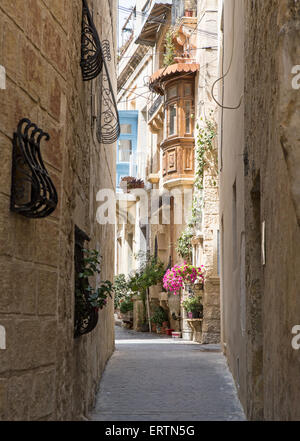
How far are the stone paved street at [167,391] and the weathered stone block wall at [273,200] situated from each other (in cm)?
108

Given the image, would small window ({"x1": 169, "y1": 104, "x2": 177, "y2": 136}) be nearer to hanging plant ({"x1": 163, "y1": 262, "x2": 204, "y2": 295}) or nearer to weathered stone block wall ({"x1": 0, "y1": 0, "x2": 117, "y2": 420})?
hanging plant ({"x1": 163, "y1": 262, "x2": 204, "y2": 295})

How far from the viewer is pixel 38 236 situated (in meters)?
3.72

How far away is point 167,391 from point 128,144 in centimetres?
2894

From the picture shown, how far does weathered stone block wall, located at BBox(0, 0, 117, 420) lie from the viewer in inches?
128

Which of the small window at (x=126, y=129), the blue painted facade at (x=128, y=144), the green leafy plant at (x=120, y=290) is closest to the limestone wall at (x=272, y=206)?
the green leafy plant at (x=120, y=290)

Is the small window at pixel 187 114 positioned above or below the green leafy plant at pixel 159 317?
above

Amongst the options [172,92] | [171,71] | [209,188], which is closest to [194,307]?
[209,188]

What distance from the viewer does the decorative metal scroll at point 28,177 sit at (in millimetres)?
3309

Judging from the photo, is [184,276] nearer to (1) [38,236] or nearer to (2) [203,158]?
(2) [203,158]

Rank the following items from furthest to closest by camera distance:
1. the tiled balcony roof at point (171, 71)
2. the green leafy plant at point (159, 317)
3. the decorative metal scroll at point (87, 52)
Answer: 1. the green leafy plant at point (159, 317)
2. the tiled balcony roof at point (171, 71)
3. the decorative metal scroll at point (87, 52)

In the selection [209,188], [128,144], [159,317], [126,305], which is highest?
[128,144]

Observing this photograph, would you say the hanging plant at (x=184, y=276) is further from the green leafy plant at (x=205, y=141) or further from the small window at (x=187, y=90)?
the small window at (x=187, y=90)

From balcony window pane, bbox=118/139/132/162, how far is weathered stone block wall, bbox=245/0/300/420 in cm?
2981

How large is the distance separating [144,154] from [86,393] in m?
25.0
